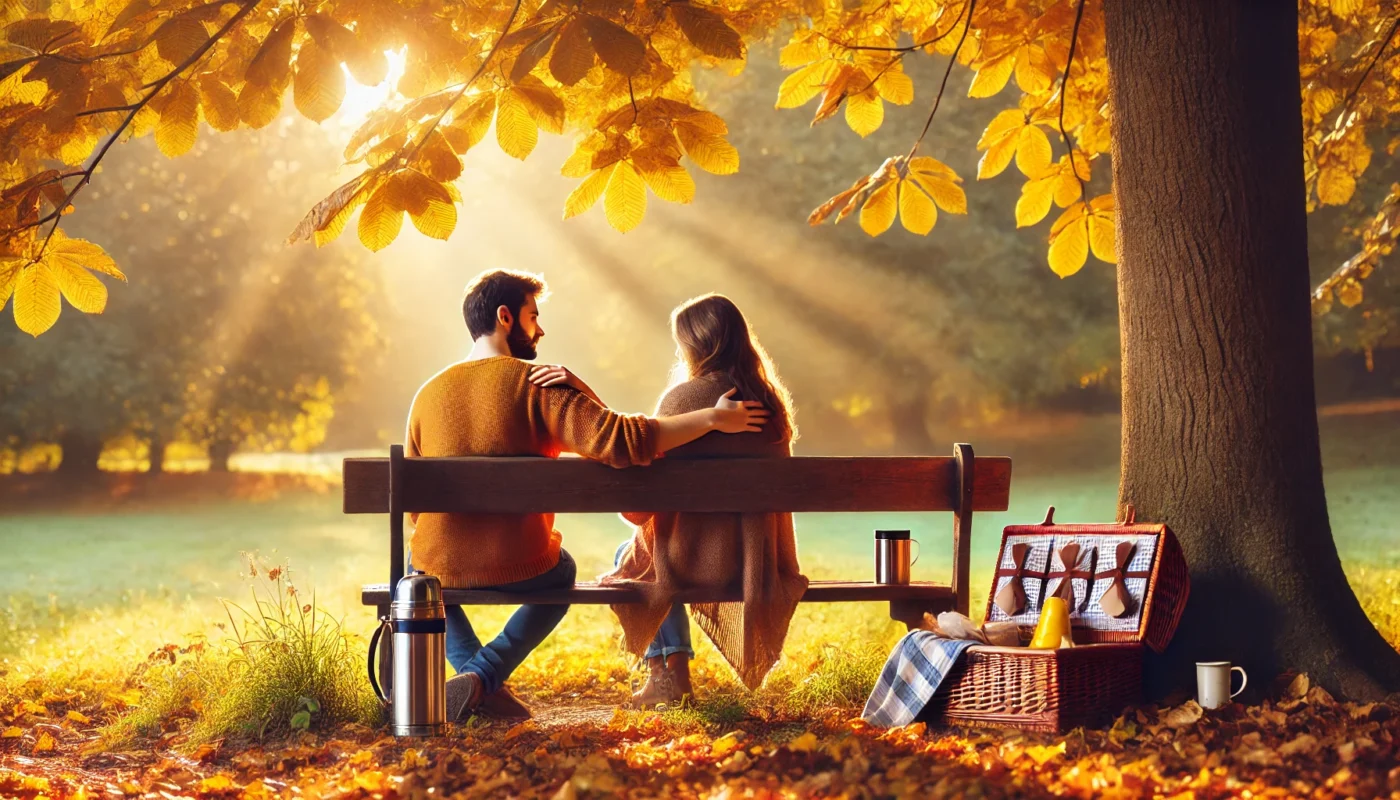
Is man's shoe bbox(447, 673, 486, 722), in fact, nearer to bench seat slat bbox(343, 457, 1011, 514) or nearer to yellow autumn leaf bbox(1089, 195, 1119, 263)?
bench seat slat bbox(343, 457, 1011, 514)

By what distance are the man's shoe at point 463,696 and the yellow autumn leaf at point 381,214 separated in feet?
5.25

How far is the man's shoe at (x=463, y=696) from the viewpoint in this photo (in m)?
4.74

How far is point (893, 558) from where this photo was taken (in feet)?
16.8

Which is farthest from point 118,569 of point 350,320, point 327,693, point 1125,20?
point 1125,20

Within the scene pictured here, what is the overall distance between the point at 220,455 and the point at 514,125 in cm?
1560

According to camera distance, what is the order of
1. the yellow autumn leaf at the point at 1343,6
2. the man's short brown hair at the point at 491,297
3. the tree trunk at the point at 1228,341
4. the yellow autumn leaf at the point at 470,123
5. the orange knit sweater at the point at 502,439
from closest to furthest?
the yellow autumn leaf at the point at 470,123 → the tree trunk at the point at 1228,341 → the orange knit sweater at the point at 502,439 → the man's short brown hair at the point at 491,297 → the yellow autumn leaf at the point at 1343,6

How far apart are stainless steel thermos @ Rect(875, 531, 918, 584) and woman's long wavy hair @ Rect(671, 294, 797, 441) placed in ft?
1.89

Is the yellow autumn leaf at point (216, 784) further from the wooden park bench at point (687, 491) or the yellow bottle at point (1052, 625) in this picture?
the yellow bottle at point (1052, 625)

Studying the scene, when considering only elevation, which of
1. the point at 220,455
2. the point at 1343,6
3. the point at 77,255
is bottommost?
the point at 220,455

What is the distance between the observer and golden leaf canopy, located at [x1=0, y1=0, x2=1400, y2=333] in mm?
4012

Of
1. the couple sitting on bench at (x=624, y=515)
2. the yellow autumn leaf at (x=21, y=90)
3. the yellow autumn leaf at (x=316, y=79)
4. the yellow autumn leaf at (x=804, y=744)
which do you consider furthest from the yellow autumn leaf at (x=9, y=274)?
the yellow autumn leaf at (x=804, y=744)

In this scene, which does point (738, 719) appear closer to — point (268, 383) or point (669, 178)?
point (669, 178)

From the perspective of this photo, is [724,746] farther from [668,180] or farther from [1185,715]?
[668,180]

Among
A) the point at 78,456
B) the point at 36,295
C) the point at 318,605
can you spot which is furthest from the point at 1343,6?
the point at 78,456
